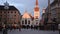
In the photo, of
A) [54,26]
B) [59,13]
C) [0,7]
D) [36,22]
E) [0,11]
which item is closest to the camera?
[54,26]

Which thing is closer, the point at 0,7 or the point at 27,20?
the point at 0,7

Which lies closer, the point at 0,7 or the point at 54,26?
the point at 54,26

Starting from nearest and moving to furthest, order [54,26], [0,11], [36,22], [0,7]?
1. [54,26]
2. [0,11]
3. [0,7]
4. [36,22]

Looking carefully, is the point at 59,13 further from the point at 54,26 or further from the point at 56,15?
the point at 54,26

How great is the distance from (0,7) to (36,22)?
42.7m

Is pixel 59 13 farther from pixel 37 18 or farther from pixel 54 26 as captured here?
pixel 37 18

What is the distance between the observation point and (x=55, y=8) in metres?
110

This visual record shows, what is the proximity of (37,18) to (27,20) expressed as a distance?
392 inches

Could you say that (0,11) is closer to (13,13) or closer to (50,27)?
(13,13)

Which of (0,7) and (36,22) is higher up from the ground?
(0,7)

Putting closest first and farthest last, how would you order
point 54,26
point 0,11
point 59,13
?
point 54,26
point 59,13
point 0,11

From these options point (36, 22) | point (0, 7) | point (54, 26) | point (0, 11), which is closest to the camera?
point (54, 26)

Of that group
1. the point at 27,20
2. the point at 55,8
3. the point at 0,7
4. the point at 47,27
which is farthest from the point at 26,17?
the point at 47,27

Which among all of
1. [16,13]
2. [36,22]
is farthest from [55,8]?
[36,22]
